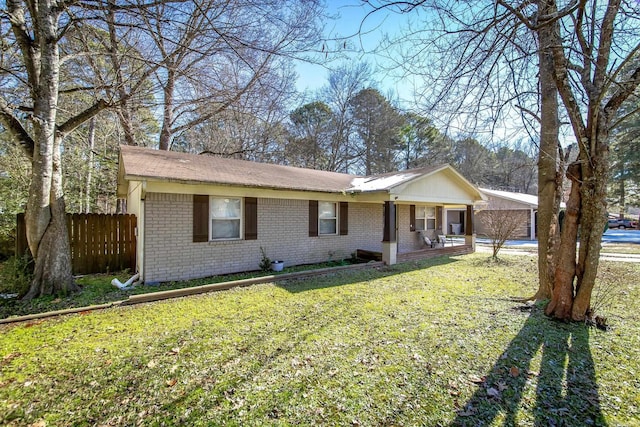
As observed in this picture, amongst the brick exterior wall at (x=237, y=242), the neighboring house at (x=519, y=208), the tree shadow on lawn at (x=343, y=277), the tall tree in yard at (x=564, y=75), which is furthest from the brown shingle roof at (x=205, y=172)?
the neighboring house at (x=519, y=208)

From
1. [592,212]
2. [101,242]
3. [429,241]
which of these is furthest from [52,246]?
[429,241]

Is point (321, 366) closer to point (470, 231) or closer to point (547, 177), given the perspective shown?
point (547, 177)

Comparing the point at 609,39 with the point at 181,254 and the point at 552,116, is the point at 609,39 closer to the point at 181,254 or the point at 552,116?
the point at 552,116

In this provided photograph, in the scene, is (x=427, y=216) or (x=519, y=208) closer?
(x=427, y=216)

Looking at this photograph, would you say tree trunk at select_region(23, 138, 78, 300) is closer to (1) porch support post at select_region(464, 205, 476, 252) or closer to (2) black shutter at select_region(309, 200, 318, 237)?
(2) black shutter at select_region(309, 200, 318, 237)

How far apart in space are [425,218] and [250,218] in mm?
10074

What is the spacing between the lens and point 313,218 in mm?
10375

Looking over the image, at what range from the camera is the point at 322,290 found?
706 centimetres

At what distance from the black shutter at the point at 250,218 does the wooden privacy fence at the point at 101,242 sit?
12.5 ft

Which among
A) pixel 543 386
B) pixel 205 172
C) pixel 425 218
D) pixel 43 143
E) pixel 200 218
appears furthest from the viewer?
pixel 425 218

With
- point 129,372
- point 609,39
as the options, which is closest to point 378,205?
point 609,39

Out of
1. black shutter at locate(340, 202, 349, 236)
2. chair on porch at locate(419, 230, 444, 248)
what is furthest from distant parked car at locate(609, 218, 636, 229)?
black shutter at locate(340, 202, 349, 236)

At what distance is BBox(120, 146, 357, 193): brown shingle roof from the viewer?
7.00 m

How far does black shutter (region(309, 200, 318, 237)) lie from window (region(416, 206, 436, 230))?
6.73 metres
